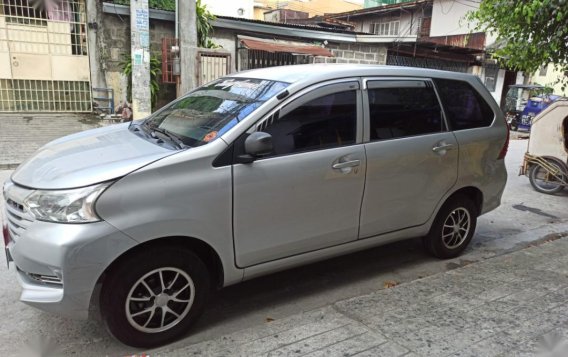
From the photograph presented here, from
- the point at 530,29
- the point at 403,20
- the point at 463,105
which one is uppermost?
the point at 403,20

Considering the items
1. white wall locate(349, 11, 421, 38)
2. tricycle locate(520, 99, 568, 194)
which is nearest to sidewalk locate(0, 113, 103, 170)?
tricycle locate(520, 99, 568, 194)

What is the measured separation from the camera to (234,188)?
2.91 metres

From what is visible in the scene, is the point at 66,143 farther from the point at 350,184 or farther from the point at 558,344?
the point at 558,344

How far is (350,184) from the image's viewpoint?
3447mm

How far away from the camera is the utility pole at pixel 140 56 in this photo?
10.4 metres

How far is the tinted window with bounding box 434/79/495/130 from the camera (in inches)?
164

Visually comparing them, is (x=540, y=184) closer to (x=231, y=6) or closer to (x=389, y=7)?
(x=389, y=7)

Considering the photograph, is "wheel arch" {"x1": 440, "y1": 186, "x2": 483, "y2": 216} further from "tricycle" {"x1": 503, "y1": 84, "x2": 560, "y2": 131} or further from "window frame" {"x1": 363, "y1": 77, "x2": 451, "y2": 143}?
"tricycle" {"x1": 503, "y1": 84, "x2": 560, "y2": 131}

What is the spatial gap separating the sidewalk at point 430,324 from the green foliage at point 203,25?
9728 mm

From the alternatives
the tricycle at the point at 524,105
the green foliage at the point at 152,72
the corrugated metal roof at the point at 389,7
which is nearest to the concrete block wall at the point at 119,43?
the green foliage at the point at 152,72

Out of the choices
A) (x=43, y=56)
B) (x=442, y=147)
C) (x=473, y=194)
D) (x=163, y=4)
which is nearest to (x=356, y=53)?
(x=163, y=4)

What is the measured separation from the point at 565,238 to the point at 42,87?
11.3 meters

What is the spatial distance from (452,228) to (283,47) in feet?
31.1

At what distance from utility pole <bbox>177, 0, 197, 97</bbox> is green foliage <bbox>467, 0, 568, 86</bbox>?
6.62 metres
